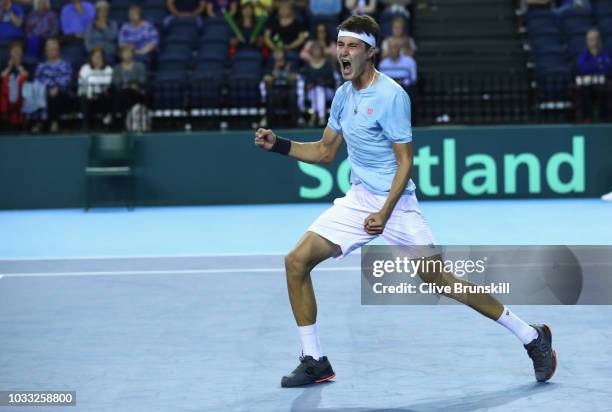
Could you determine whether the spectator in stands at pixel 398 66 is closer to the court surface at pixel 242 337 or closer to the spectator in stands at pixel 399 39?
the spectator in stands at pixel 399 39

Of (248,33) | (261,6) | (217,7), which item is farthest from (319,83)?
(217,7)

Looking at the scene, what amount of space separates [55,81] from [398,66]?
4737 millimetres

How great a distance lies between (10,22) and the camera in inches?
714

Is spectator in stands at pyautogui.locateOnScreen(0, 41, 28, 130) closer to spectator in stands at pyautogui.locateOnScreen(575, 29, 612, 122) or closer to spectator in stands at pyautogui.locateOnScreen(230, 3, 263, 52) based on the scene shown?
spectator in stands at pyautogui.locateOnScreen(230, 3, 263, 52)

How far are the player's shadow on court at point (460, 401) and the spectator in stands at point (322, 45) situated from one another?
10.5 metres

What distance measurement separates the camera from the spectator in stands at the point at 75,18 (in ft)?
59.0

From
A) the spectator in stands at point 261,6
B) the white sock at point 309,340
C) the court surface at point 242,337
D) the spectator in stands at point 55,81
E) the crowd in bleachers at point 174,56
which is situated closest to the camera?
the court surface at point 242,337

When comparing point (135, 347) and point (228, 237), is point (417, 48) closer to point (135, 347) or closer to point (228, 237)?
point (228, 237)

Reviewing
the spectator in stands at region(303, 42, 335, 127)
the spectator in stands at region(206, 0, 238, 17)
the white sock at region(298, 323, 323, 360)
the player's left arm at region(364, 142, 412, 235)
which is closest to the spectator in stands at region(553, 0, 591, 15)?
the spectator in stands at region(303, 42, 335, 127)

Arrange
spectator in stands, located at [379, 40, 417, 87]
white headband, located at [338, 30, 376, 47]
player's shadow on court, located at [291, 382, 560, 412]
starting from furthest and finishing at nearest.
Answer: spectator in stands, located at [379, 40, 417, 87], white headband, located at [338, 30, 376, 47], player's shadow on court, located at [291, 382, 560, 412]

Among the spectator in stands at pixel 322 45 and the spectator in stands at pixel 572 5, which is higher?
the spectator in stands at pixel 572 5

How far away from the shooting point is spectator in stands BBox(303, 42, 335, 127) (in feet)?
52.8

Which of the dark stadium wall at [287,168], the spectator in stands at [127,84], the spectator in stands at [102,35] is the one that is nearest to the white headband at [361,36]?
the dark stadium wall at [287,168]

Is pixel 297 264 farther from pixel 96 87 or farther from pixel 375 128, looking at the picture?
pixel 96 87
